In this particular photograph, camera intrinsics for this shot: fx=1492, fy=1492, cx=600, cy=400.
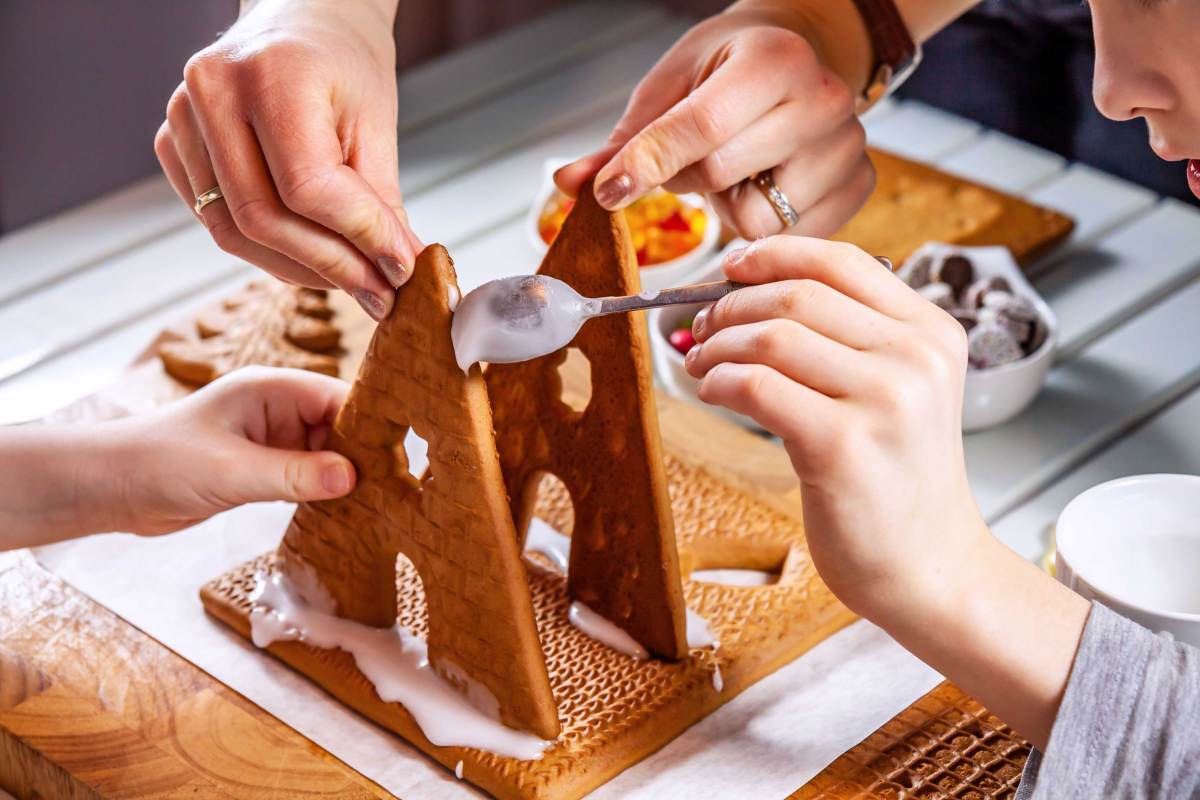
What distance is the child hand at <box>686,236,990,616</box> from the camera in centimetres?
85

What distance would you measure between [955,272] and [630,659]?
0.58 meters

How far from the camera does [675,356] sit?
141cm

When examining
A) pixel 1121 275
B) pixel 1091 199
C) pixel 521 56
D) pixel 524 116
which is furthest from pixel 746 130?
pixel 521 56

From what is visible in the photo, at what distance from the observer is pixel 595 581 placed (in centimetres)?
114

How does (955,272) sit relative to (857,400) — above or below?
below

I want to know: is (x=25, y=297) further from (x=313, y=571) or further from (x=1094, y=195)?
(x=1094, y=195)

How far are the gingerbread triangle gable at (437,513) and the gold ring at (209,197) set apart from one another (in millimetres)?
173

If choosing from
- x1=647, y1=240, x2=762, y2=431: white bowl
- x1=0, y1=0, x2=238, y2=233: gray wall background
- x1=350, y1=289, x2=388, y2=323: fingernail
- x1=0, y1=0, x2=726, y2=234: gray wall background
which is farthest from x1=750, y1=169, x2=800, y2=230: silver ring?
x1=0, y1=0, x2=238, y2=233: gray wall background

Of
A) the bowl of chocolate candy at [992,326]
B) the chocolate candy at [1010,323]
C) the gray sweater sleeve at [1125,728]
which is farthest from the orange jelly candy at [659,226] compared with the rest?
the gray sweater sleeve at [1125,728]

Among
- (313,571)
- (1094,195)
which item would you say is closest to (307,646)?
(313,571)

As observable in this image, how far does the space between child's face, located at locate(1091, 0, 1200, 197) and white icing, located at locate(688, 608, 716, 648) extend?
47 cm

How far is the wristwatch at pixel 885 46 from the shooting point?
139cm

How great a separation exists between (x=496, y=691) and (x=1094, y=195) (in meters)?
1.08

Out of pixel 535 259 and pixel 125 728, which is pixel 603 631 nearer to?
pixel 125 728
